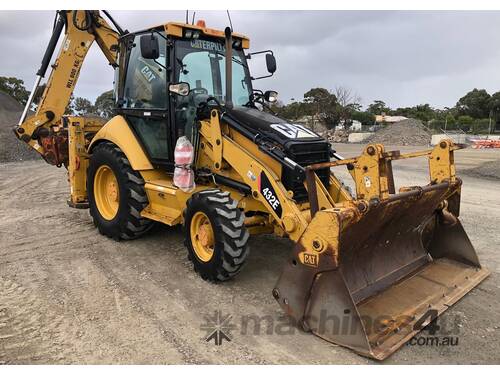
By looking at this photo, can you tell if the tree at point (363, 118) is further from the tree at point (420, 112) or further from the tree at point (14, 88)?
the tree at point (14, 88)

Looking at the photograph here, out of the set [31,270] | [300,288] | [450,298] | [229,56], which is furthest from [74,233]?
[450,298]

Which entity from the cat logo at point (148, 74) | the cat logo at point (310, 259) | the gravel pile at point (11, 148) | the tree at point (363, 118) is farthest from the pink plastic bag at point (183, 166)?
the tree at point (363, 118)

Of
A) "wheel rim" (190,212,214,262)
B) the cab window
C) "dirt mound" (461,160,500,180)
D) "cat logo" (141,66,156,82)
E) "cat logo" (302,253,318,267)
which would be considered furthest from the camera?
"dirt mound" (461,160,500,180)

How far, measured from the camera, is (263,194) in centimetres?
439

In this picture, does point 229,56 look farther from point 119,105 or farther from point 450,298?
point 450,298

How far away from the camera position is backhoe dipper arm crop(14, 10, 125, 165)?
7.13 m

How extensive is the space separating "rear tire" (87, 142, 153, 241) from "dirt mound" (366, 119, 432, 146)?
2764cm

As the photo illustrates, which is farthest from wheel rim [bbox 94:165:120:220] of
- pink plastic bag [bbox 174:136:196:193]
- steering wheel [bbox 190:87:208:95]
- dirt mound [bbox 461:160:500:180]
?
dirt mound [bbox 461:160:500:180]

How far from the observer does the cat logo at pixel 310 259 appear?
3492 mm

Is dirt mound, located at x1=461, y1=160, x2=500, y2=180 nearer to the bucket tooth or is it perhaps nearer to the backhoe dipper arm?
the bucket tooth

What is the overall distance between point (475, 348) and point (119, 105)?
16.1ft

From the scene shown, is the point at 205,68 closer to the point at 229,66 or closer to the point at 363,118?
the point at 229,66

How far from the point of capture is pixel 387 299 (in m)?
3.92

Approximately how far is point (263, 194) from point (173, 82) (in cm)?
178
